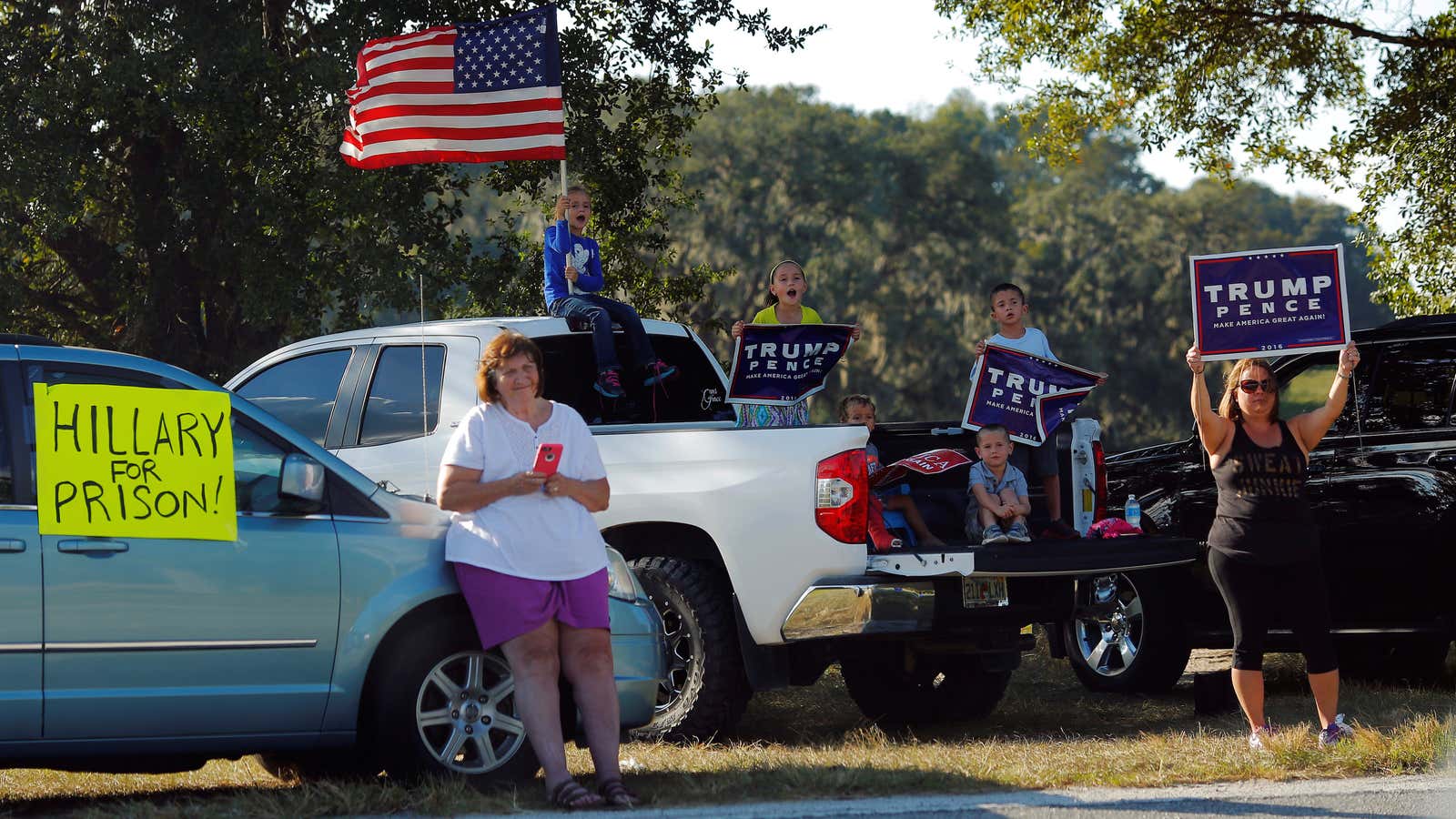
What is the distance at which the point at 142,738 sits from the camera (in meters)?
6.01

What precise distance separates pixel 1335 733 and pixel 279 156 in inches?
450

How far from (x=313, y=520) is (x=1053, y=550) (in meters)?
3.16

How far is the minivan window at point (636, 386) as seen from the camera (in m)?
8.74

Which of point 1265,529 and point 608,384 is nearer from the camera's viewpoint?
point 1265,529

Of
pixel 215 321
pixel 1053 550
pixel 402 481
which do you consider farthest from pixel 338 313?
pixel 1053 550

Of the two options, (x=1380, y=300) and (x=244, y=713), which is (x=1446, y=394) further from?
(x=1380, y=300)

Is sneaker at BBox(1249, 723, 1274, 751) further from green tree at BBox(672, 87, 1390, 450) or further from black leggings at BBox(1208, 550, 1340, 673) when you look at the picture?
green tree at BBox(672, 87, 1390, 450)

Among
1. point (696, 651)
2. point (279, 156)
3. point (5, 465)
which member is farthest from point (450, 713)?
point (279, 156)

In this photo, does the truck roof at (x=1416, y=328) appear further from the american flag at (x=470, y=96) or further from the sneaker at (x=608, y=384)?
the american flag at (x=470, y=96)

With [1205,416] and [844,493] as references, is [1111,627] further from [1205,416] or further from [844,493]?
[844,493]

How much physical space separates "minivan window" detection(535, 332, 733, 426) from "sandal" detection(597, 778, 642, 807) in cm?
273

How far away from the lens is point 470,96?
11.6m

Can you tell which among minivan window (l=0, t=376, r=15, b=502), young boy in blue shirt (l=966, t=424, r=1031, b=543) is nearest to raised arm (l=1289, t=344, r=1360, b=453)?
young boy in blue shirt (l=966, t=424, r=1031, b=543)

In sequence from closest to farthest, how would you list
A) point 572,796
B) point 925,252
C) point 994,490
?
1. point 572,796
2. point 994,490
3. point 925,252
